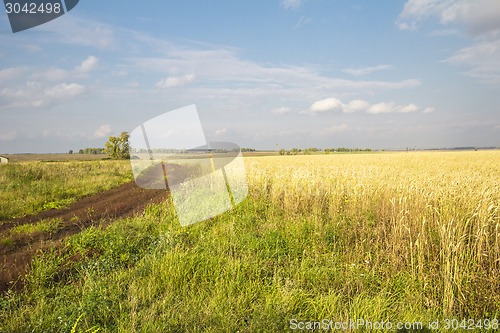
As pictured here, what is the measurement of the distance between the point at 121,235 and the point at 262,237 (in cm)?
354

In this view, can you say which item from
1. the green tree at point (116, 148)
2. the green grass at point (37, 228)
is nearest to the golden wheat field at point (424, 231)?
the green grass at point (37, 228)

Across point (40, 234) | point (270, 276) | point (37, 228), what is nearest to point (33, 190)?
point (37, 228)

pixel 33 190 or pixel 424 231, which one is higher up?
pixel 424 231

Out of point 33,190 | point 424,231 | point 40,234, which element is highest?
point 424,231

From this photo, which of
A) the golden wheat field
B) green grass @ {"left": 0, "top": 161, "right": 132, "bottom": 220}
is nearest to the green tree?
green grass @ {"left": 0, "top": 161, "right": 132, "bottom": 220}

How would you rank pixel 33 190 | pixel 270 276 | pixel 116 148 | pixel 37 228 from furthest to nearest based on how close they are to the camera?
pixel 116 148 < pixel 33 190 < pixel 37 228 < pixel 270 276

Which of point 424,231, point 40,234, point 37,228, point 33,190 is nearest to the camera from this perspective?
point 424,231

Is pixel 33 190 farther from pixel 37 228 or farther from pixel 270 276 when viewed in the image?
pixel 270 276

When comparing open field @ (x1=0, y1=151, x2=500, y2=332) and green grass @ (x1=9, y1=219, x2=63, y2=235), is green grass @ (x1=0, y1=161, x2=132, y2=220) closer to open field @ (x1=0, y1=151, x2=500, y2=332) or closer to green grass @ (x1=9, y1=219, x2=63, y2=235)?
green grass @ (x1=9, y1=219, x2=63, y2=235)

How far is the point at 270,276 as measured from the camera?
16.0ft

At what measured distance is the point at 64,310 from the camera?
364 centimetres

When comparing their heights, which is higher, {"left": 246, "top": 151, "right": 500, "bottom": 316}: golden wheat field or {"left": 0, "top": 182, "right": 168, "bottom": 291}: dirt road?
{"left": 246, "top": 151, "right": 500, "bottom": 316}: golden wheat field

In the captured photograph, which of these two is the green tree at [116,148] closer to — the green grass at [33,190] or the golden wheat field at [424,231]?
the green grass at [33,190]

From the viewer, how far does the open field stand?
3.57 m
